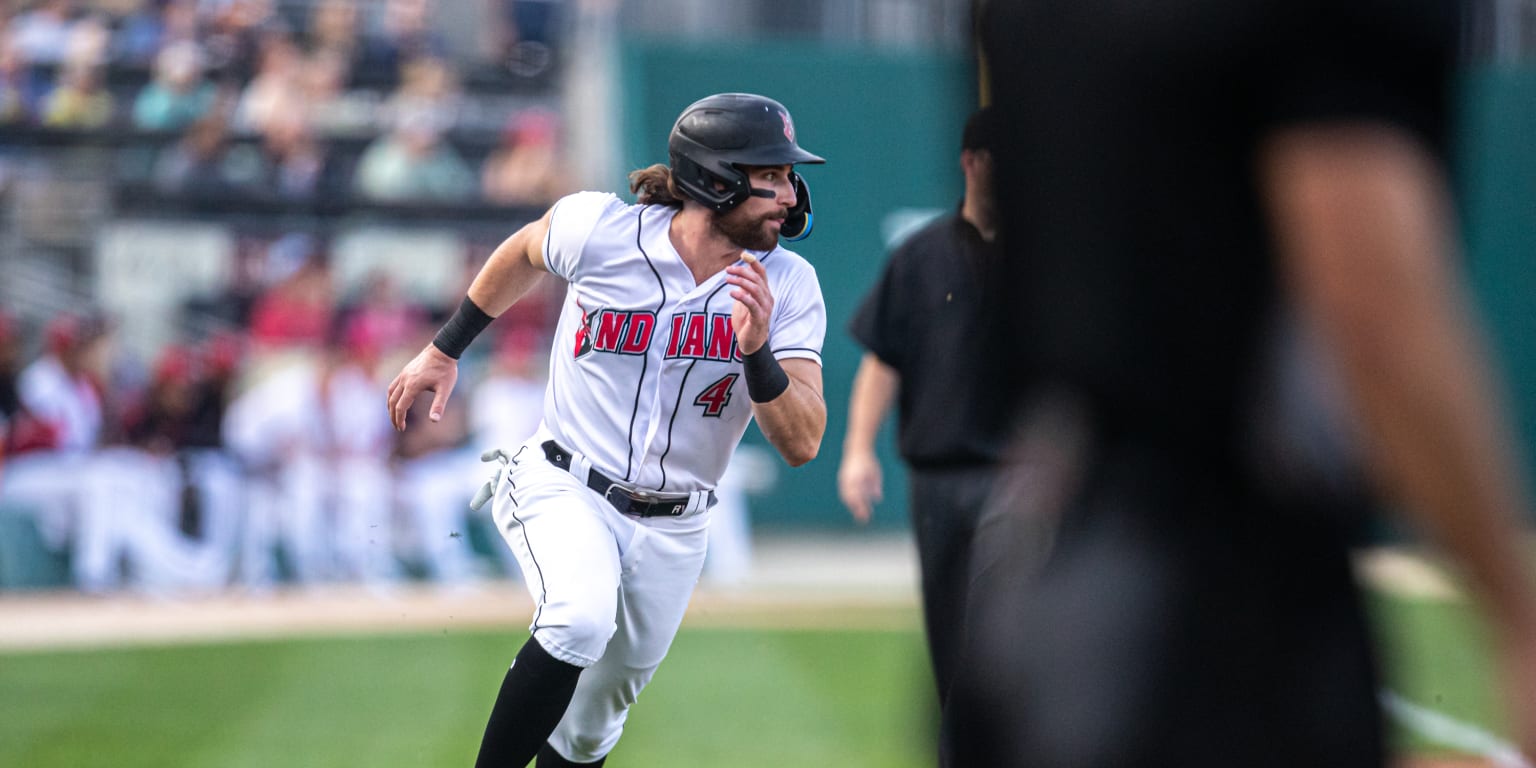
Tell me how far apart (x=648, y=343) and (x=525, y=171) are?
8911mm

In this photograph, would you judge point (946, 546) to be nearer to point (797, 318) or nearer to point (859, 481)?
point (859, 481)

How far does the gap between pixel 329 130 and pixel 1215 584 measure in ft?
42.8

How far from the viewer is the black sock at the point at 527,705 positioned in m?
3.65

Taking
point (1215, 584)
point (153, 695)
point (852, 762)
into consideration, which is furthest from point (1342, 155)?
point (153, 695)

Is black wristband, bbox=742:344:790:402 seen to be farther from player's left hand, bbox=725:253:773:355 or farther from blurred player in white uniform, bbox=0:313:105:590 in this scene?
blurred player in white uniform, bbox=0:313:105:590

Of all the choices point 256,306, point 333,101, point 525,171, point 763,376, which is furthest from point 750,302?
point 333,101

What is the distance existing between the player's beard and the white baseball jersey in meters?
0.05

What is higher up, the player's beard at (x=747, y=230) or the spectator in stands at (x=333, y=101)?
the player's beard at (x=747, y=230)

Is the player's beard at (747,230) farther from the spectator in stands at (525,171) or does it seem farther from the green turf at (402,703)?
the spectator in stands at (525,171)

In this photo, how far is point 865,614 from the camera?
34.9ft

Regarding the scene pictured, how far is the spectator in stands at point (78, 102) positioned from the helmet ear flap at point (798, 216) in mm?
11545

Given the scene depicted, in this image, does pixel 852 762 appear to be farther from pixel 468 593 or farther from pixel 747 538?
pixel 747 538

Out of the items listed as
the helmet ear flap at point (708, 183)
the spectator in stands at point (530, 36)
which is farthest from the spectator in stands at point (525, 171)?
the helmet ear flap at point (708, 183)

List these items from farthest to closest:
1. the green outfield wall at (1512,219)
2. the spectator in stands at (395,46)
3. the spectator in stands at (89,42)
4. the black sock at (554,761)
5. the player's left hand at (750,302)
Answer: the green outfield wall at (1512,219) < the spectator in stands at (395,46) < the spectator in stands at (89,42) < the black sock at (554,761) < the player's left hand at (750,302)
